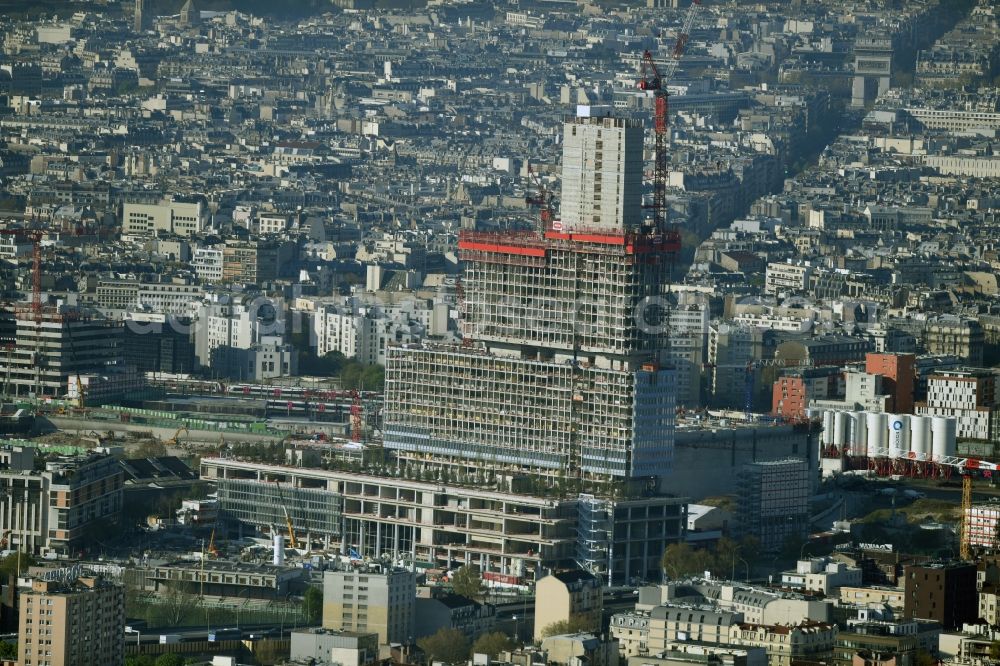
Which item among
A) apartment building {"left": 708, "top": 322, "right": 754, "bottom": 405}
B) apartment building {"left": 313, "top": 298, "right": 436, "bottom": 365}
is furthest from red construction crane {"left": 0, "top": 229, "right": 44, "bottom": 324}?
apartment building {"left": 708, "top": 322, "right": 754, "bottom": 405}

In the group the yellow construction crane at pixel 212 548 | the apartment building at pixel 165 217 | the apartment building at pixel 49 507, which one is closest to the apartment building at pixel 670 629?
the yellow construction crane at pixel 212 548

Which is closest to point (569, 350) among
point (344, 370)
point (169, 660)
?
point (169, 660)

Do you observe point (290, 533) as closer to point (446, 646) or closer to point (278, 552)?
point (278, 552)

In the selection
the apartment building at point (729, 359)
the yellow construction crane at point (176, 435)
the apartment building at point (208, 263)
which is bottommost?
the yellow construction crane at point (176, 435)

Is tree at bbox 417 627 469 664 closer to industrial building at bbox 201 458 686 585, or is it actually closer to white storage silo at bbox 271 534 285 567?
industrial building at bbox 201 458 686 585

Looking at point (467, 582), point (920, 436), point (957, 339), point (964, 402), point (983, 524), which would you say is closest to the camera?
point (467, 582)

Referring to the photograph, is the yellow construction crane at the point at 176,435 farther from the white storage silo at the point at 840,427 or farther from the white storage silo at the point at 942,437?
the white storage silo at the point at 942,437
